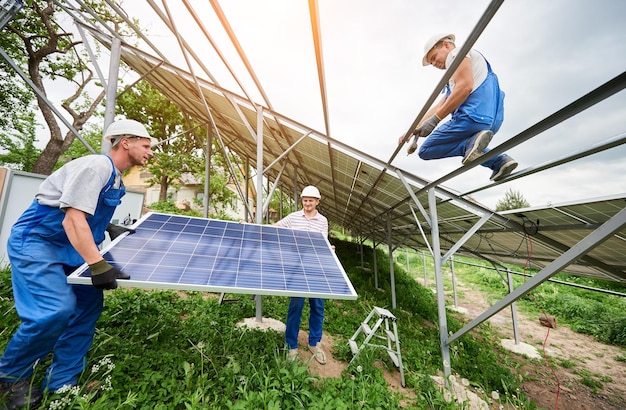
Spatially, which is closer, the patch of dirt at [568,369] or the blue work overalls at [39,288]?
the blue work overalls at [39,288]

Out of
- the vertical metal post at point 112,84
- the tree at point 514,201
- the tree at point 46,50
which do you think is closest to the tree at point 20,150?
the tree at point 46,50

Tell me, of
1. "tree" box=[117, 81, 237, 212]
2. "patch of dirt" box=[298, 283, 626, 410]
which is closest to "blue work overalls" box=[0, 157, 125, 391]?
"patch of dirt" box=[298, 283, 626, 410]

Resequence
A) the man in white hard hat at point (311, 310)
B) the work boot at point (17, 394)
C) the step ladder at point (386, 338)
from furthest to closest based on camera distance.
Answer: the step ladder at point (386, 338) < the man in white hard hat at point (311, 310) < the work boot at point (17, 394)

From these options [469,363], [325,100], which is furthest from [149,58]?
[469,363]

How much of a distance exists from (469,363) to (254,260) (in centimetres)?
527

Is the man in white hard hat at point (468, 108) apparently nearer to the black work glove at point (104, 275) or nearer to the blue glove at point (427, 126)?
the blue glove at point (427, 126)

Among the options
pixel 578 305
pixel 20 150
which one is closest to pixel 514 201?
pixel 578 305

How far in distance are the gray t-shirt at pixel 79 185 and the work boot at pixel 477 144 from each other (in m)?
3.58

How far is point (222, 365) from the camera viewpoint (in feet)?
10.3

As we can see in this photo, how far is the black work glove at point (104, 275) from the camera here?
1.84 m

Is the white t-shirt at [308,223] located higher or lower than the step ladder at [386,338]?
higher

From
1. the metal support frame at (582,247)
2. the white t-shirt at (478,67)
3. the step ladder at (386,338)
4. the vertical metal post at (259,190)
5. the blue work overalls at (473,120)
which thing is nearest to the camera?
the metal support frame at (582,247)

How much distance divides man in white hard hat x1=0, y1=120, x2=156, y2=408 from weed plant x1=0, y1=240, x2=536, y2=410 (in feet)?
1.07

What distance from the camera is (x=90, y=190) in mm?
1974
